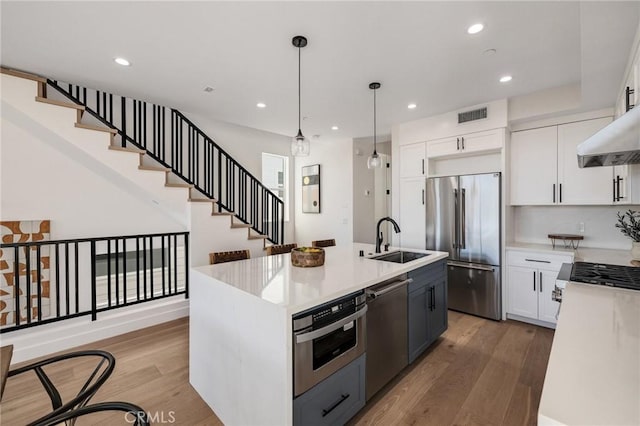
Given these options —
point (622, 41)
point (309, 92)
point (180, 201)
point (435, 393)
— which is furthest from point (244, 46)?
point (435, 393)

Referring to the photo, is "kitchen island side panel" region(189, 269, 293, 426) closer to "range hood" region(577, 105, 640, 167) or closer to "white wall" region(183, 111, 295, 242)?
"range hood" region(577, 105, 640, 167)

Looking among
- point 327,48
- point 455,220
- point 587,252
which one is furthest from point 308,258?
point 587,252

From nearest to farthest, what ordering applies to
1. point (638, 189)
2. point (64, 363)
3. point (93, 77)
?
point (638, 189) → point (64, 363) → point (93, 77)

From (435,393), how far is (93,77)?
174 inches

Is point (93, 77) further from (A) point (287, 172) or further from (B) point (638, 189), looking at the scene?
(B) point (638, 189)

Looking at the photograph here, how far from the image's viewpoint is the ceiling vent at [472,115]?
3.70 meters

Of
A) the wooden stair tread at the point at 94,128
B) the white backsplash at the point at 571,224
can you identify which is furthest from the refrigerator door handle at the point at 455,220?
the wooden stair tread at the point at 94,128

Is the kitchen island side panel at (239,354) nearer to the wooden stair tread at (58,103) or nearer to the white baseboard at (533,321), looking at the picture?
the wooden stair tread at (58,103)

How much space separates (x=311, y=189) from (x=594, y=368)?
5.53 m

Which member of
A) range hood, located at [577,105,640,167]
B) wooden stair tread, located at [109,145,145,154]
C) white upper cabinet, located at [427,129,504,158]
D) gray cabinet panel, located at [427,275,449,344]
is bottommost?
gray cabinet panel, located at [427,275,449,344]

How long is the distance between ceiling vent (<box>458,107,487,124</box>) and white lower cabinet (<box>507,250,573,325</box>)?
178cm

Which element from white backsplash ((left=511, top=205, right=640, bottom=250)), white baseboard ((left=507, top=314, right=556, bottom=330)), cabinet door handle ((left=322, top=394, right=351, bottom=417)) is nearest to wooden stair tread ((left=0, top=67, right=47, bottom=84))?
cabinet door handle ((left=322, top=394, right=351, bottom=417))

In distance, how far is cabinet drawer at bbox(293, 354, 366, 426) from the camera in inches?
58.8

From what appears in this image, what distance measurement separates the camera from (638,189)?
2.40m
